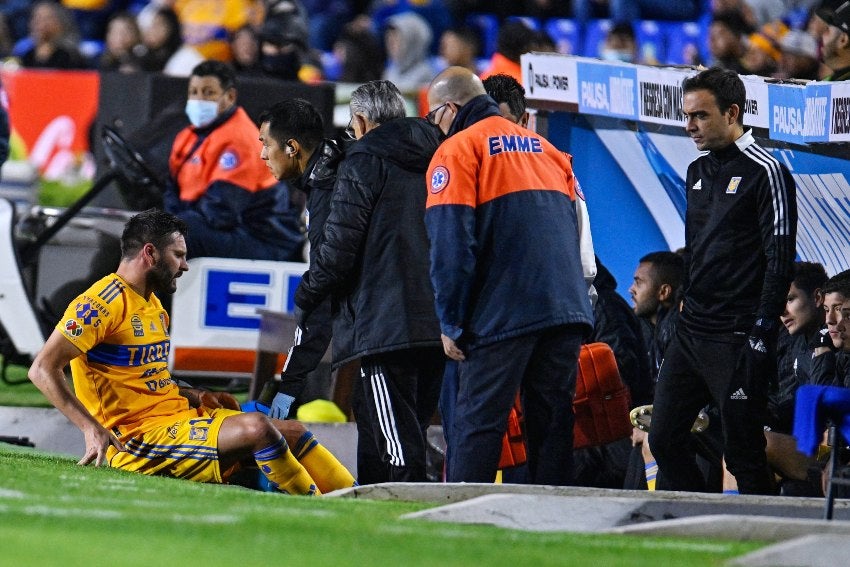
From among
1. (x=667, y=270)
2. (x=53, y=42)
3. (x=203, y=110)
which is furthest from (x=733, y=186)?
(x=53, y=42)

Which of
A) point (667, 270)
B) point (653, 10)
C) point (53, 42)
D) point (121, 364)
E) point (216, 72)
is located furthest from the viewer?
point (53, 42)

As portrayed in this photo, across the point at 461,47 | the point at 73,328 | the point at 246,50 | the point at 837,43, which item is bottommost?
the point at 73,328

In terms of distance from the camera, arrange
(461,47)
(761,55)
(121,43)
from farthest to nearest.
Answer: (121,43)
(461,47)
(761,55)

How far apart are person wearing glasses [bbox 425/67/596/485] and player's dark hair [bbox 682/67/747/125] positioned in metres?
0.73

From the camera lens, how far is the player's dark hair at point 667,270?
849 cm

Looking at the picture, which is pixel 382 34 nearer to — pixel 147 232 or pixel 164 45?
pixel 164 45

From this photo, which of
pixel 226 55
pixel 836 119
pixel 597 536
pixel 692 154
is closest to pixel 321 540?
pixel 597 536

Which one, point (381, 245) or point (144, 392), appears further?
point (144, 392)

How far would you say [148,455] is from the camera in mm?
7164

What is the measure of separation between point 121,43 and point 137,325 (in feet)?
36.7

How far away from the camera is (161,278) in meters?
7.36

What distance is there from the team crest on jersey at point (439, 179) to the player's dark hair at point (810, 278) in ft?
7.51

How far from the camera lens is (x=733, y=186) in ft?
21.9

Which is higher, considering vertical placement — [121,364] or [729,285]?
[729,285]
